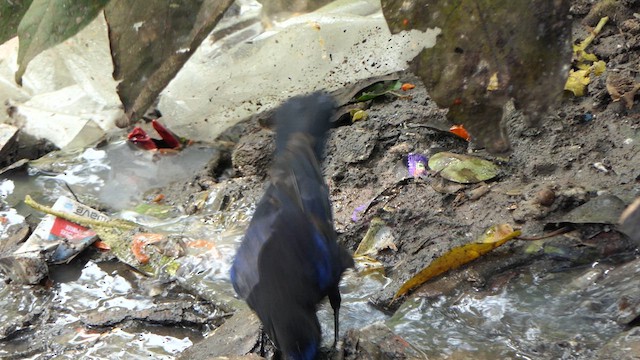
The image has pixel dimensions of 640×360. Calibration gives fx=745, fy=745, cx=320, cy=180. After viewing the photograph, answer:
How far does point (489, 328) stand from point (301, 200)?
2.44 feet

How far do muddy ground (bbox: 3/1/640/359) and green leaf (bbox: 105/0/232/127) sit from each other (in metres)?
1.48

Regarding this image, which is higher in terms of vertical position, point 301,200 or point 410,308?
point 301,200

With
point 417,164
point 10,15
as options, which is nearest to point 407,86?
point 417,164

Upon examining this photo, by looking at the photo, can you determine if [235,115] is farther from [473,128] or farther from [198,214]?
[473,128]

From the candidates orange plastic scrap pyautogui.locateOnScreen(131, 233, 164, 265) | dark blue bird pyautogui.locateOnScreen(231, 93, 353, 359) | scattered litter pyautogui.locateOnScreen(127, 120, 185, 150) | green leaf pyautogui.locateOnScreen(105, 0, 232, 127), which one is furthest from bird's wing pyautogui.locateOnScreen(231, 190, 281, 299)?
scattered litter pyautogui.locateOnScreen(127, 120, 185, 150)

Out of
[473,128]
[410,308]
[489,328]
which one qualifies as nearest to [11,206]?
[410,308]

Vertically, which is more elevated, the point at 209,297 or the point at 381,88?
the point at 381,88

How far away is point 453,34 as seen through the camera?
0.75 metres

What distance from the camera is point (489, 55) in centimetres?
74

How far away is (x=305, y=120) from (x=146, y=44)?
50.8 inches

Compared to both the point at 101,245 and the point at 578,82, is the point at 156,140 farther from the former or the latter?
the point at 578,82

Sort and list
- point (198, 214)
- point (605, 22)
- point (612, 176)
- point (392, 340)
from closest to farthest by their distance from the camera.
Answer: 1. point (392, 340)
2. point (612, 176)
3. point (605, 22)
4. point (198, 214)

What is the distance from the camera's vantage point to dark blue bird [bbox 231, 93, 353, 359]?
190cm

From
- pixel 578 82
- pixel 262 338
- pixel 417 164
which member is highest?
pixel 578 82
